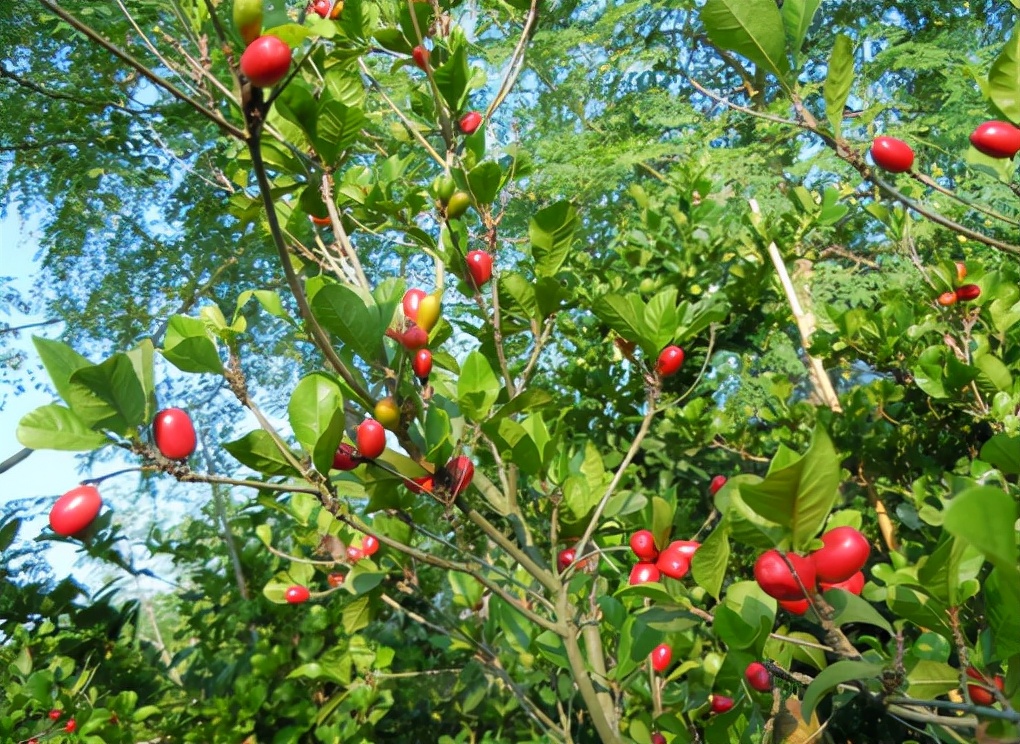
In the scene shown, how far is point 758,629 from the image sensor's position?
0.73m

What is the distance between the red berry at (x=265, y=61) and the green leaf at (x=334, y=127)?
499 mm

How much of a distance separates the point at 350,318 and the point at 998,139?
0.79 meters

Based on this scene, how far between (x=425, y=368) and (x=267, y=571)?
1.72 meters

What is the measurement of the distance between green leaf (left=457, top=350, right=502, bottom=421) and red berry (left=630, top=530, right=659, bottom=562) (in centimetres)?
30

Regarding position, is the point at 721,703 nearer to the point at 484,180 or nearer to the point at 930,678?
the point at 930,678

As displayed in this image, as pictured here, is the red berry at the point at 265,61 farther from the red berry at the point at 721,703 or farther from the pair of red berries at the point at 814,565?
the red berry at the point at 721,703

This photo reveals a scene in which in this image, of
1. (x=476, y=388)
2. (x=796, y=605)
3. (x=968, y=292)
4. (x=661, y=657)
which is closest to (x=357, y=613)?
(x=661, y=657)

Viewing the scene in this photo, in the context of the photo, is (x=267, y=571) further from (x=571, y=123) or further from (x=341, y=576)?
(x=571, y=123)

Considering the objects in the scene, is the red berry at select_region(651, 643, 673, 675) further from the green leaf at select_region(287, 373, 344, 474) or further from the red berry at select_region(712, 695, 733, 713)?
the green leaf at select_region(287, 373, 344, 474)

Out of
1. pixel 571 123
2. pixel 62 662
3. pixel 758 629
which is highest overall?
pixel 571 123

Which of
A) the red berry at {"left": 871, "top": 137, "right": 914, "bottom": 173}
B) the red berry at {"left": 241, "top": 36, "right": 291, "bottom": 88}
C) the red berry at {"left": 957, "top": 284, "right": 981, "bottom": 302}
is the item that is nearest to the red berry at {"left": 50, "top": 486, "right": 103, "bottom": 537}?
the red berry at {"left": 241, "top": 36, "right": 291, "bottom": 88}

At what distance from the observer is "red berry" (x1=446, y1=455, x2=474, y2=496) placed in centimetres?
98

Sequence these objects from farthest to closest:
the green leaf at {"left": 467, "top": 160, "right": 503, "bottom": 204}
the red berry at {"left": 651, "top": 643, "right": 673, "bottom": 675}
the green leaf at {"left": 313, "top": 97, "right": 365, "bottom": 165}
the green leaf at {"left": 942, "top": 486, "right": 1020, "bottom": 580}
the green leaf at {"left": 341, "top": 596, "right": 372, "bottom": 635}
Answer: the green leaf at {"left": 341, "top": 596, "right": 372, "bottom": 635}
the red berry at {"left": 651, "top": 643, "right": 673, "bottom": 675}
the green leaf at {"left": 467, "top": 160, "right": 503, "bottom": 204}
the green leaf at {"left": 313, "top": 97, "right": 365, "bottom": 165}
the green leaf at {"left": 942, "top": 486, "right": 1020, "bottom": 580}

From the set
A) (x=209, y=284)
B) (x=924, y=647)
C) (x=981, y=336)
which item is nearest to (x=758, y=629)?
(x=924, y=647)
